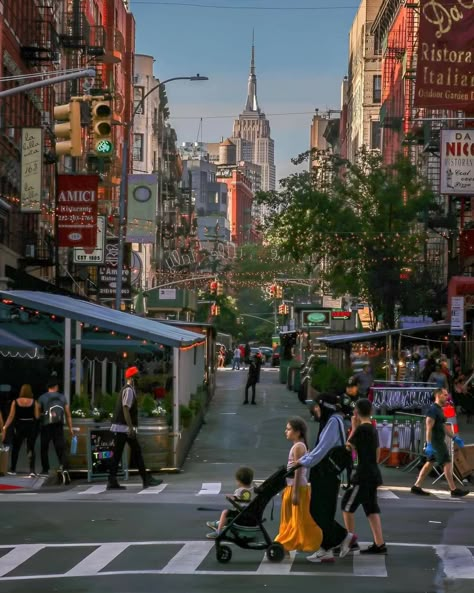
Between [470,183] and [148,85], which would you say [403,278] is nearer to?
[470,183]

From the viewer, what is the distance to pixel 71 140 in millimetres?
20203

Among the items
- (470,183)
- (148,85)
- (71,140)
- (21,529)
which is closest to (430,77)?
(470,183)

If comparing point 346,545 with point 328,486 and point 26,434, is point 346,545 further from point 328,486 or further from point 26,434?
point 26,434

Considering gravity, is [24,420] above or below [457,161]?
below

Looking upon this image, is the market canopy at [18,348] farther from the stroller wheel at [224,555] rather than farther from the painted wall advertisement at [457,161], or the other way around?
the painted wall advertisement at [457,161]

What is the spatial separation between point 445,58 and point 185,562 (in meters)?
30.1

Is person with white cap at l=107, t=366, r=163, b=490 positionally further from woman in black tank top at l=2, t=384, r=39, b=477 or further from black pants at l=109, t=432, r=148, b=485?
woman in black tank top at l=2, t=384, r=39, b=477

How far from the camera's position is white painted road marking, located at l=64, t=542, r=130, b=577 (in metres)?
14.4

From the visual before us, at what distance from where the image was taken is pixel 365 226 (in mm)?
59594

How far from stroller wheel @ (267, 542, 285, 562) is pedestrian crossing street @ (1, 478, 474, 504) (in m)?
6.83

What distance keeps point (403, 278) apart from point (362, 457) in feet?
145

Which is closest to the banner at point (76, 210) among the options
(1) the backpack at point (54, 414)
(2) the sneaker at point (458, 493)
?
(1) the backpack at point (54, 414)

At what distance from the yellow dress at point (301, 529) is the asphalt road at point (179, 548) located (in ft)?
0.75

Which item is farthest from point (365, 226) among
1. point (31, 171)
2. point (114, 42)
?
point (114, 42)
